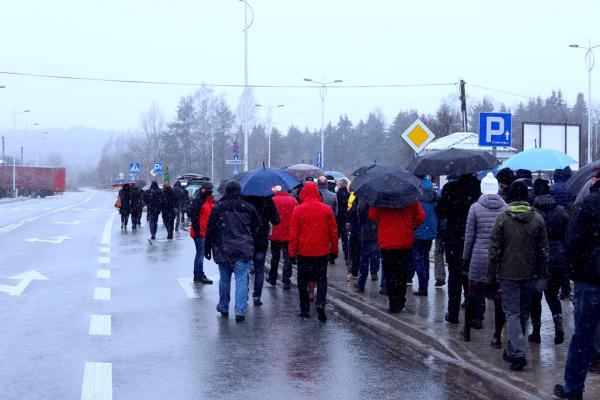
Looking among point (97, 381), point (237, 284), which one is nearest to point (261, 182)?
point (237, 284)

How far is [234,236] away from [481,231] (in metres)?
3.55

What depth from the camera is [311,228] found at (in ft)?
36.6

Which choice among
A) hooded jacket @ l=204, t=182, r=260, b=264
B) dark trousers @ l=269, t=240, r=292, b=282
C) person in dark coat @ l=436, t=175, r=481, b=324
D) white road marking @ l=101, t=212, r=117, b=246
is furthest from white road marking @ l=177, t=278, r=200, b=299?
white road marking @ l=101, t=212, r=117, b=246

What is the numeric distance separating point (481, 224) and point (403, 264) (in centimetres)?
236

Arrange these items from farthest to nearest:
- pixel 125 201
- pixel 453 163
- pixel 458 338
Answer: pixel 125 201 < pixel 453 163 < pixel 458 338

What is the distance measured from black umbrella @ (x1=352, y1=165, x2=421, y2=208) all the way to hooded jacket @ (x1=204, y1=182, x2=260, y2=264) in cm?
154

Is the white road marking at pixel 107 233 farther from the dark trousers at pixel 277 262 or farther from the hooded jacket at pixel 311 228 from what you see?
the hooded jacket at pixel 311 228

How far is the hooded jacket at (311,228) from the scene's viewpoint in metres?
11.2

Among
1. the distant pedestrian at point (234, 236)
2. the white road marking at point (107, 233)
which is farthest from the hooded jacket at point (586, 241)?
the white road marking at point (107, 233)

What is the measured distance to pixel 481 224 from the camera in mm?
8961

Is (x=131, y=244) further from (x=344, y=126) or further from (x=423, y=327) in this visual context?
(x=344, y=126)

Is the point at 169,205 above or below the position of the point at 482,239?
below

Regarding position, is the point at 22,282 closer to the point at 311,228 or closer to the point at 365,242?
the point at 365,242

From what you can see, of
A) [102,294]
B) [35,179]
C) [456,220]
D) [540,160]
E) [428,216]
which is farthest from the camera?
[35,179]
